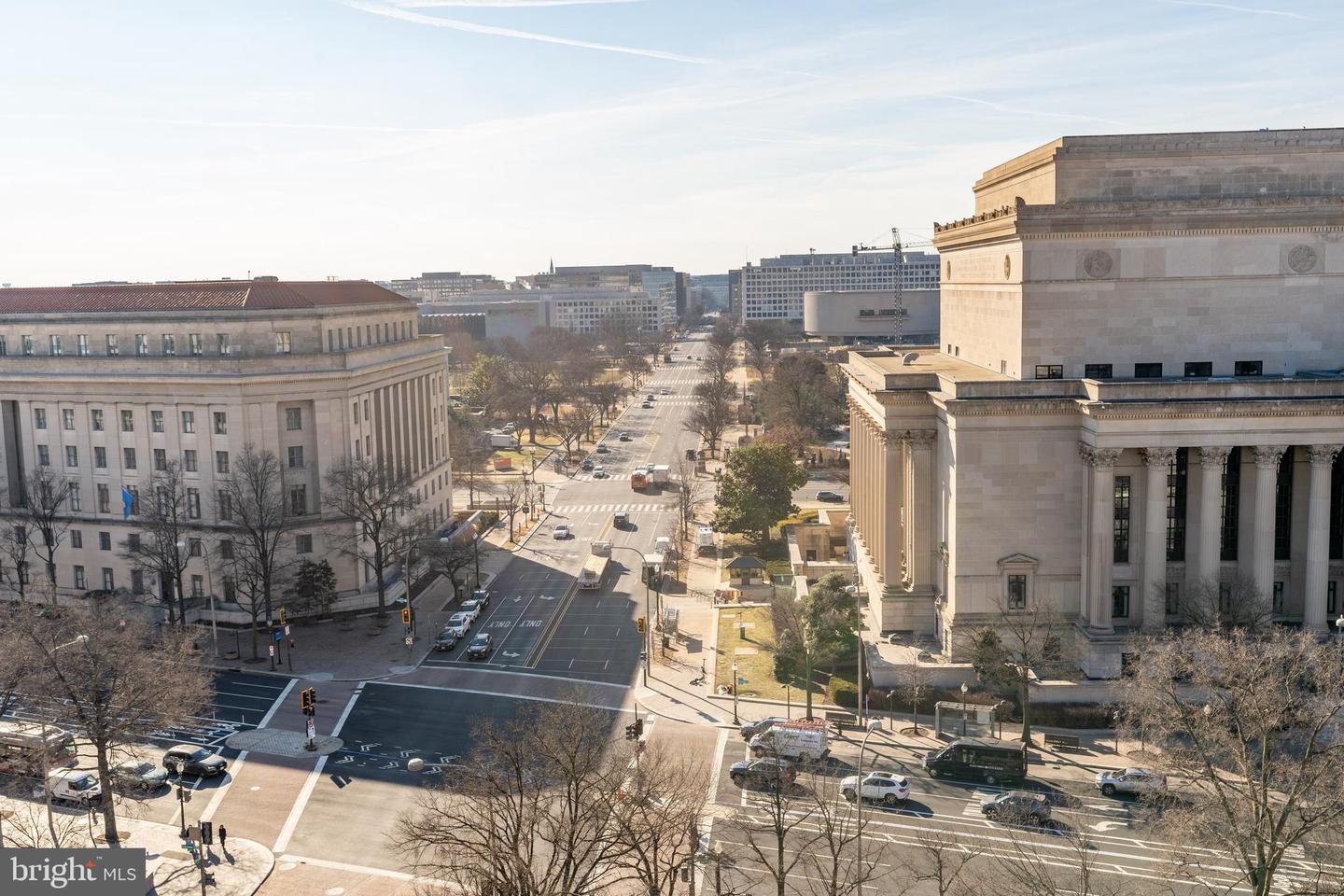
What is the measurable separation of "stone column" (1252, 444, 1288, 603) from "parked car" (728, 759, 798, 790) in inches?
1281

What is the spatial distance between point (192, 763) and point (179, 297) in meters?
44.9

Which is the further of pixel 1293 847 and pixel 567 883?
pixel 1293 847

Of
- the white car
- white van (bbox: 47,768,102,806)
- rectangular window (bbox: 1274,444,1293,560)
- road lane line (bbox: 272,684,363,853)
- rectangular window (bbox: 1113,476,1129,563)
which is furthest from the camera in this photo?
rectangular window (bbox: 1274,444,1293,560)

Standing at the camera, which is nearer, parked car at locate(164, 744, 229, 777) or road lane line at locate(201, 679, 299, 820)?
road lane line at locate(201, 679, 299, 820)

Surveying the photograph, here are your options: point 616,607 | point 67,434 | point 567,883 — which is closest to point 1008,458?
point 616,607

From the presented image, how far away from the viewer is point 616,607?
94.9 metres

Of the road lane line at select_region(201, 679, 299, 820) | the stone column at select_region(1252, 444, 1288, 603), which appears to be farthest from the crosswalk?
the stone column at select_region(1252, 444, 1288, 603)

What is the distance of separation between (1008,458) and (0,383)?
262ft

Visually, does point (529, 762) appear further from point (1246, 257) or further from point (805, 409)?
point (805, 409)

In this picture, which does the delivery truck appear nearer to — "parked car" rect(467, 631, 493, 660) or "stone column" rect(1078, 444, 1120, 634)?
"parked car" rect(467, 631, 493, 660)

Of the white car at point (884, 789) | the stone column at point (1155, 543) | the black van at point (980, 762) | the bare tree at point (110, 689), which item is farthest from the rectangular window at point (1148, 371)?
the bare tree at point (110, 689)

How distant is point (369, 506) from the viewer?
89.6 meters

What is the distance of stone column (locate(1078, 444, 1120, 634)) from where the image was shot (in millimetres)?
68875

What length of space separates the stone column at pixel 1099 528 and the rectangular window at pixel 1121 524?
1.09 metres
